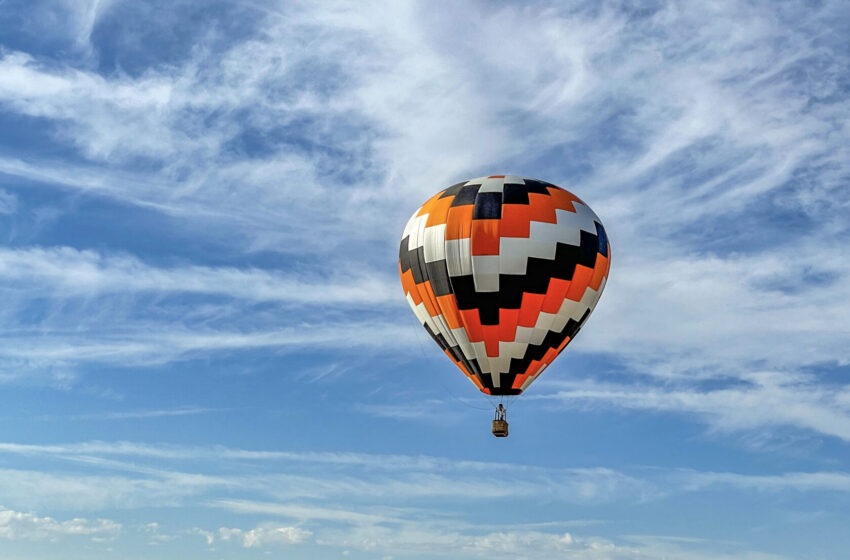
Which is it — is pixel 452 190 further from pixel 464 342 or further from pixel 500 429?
pixel 500 429

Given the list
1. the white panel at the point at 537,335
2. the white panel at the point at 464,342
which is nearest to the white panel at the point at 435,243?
the white panel at the point at 464,342

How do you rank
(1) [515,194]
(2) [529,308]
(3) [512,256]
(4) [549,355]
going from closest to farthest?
(3) [512,256]
(2) [529,308]
(1) [515,194]
(4) [549,355]

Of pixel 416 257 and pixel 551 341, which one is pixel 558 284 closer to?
pixel 551 341

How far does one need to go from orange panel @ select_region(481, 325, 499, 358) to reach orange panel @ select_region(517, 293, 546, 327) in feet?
3.84

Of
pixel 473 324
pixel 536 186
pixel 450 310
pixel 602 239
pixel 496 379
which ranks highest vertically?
pixel 536 186

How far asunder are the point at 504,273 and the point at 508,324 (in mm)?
2365

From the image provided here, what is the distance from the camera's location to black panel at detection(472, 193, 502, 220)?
5372cm

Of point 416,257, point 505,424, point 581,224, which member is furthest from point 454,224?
point 505,424

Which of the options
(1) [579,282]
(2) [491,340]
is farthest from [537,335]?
(1) [579,282]

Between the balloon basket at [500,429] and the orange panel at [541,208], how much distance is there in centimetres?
933

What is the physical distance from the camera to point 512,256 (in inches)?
2096

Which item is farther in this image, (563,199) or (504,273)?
(563,199)

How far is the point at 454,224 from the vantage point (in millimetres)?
53969

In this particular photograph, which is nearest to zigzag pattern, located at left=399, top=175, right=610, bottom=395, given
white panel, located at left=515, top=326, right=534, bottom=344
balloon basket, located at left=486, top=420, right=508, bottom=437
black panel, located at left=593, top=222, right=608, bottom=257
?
white panel, located at left=515, top=326, right=534, bottom=344
